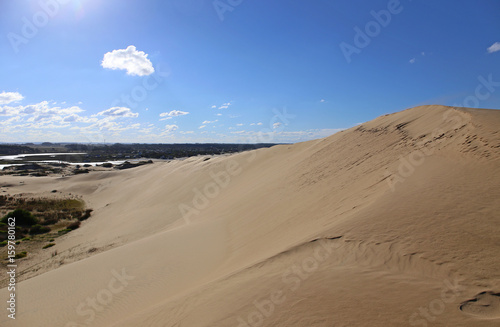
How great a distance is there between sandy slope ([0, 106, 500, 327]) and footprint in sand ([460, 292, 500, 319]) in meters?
0.01

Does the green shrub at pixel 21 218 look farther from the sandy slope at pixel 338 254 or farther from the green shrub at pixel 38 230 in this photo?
the sandy slope at pixel 338 254

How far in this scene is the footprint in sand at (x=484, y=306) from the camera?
285cm

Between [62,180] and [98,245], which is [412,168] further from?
[62,180]

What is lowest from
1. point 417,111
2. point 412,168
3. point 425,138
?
point 412,168

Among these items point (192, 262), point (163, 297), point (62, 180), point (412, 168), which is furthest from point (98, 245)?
point (62, 180)

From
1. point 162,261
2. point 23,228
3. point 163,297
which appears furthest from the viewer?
point 23,228

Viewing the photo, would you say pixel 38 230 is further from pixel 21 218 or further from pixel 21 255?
pixel 21 255

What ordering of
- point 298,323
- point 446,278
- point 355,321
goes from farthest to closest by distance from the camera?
point 446,278
point 298,323
point 355,321

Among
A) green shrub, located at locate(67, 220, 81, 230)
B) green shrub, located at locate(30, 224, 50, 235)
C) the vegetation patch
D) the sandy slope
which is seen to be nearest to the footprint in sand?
the sandy slope

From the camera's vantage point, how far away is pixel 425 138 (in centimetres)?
911

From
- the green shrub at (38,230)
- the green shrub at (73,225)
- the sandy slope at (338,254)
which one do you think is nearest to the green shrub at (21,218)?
the green shrub at (38,230)

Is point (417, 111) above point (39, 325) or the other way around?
above

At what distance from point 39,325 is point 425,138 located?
12.4 metres

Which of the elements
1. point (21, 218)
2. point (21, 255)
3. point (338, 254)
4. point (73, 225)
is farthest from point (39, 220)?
point (338, 254)
